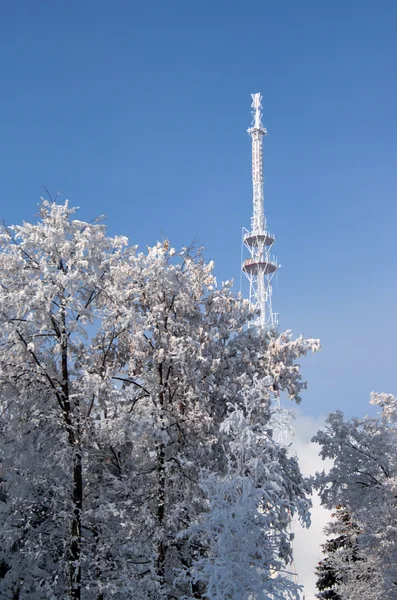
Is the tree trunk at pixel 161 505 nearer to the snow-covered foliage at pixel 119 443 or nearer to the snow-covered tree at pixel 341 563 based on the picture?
the snow-covered foliage at pixel 119 443

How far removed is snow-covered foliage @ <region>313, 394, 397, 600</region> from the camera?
20.6 m

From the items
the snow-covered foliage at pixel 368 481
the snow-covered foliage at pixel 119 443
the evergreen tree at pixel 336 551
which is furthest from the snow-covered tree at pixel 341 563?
the snow-covered foliage at pixel 119 443

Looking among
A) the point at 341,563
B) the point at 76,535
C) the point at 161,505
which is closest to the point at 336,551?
the point at 341,563

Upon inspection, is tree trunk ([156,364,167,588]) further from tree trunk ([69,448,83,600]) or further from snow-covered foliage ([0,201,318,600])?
tree trunk ([69,448,83,600])

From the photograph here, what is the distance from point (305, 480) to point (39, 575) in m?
8.76

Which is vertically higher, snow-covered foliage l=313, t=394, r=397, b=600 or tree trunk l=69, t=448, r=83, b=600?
snow-covered foliage l=313, t=394, r=397, b=600

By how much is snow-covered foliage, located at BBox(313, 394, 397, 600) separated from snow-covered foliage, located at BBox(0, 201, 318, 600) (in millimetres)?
2900

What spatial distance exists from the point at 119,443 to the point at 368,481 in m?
9.72

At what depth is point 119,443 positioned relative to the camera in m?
16.1

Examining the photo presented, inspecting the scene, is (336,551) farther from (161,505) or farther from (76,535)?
(76,535)

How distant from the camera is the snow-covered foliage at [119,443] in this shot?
13.7 meters

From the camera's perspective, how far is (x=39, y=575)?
1714 centimetres

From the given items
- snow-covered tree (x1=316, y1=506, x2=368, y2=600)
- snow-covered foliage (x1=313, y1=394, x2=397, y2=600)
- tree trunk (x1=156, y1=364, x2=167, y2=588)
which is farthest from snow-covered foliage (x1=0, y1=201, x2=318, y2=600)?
snow-covered tree (x1=316, y1=506, x2=368, y2=600)

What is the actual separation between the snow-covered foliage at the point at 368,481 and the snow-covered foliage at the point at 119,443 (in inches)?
114
